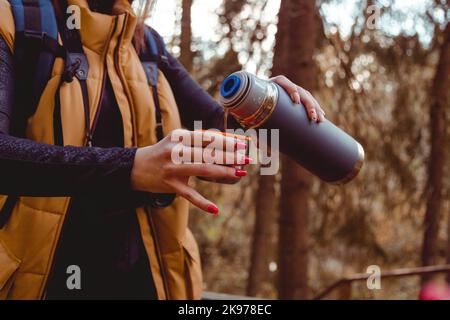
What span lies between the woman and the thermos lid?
182 mm

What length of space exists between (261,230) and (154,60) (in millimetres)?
3656

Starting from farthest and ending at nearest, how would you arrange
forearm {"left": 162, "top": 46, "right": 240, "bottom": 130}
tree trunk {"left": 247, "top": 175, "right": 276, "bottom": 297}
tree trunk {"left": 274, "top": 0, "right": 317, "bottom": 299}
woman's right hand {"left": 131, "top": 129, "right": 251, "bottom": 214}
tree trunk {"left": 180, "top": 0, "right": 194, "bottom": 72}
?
tree trunk {"left": 247, "top": 175, "right": 276, "bottom": 297} < tree trunk {"left": 180, "top": 0, "right": 194, "bottom": 72} < tree trunk {"left": 274, "top": 0, "right": 317, "bottom": 299} < forearm {"left": 162, "top": 46, "right": 240, "bottom": 130} < woman's right hand {"left": 131, "top": 129, "right": 251, "bottom": 214}

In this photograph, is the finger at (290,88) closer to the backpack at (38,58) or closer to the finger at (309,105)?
the finger at (309,105)

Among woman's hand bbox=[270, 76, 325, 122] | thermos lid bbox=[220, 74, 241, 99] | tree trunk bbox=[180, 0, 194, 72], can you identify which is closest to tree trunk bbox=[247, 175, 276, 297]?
tree trunk bbox=[180, 0, 194, 72]

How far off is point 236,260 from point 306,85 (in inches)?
290

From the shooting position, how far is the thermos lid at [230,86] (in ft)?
3.42

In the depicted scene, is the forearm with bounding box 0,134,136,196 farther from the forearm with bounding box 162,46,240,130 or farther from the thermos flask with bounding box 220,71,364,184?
the forearm with bounding box 162,46,240,130

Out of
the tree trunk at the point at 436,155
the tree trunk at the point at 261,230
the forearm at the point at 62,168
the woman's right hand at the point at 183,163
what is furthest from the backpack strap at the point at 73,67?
the tree trunk at the point at 436,155

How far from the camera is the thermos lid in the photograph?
1.04 m

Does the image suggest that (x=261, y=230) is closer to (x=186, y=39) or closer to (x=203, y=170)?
(x=186, y=39)

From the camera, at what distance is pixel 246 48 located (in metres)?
4.53

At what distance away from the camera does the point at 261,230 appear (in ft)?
16.1

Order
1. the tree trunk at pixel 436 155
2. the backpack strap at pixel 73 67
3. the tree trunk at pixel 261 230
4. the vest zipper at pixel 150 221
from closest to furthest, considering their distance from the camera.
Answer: the backpack strap at pixel 73 67, the vest zipper at pixel 150 221, the tree trunk at pixel 261 230, the tree trunk at pixel 436 155

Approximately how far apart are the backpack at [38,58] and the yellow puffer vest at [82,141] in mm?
15
